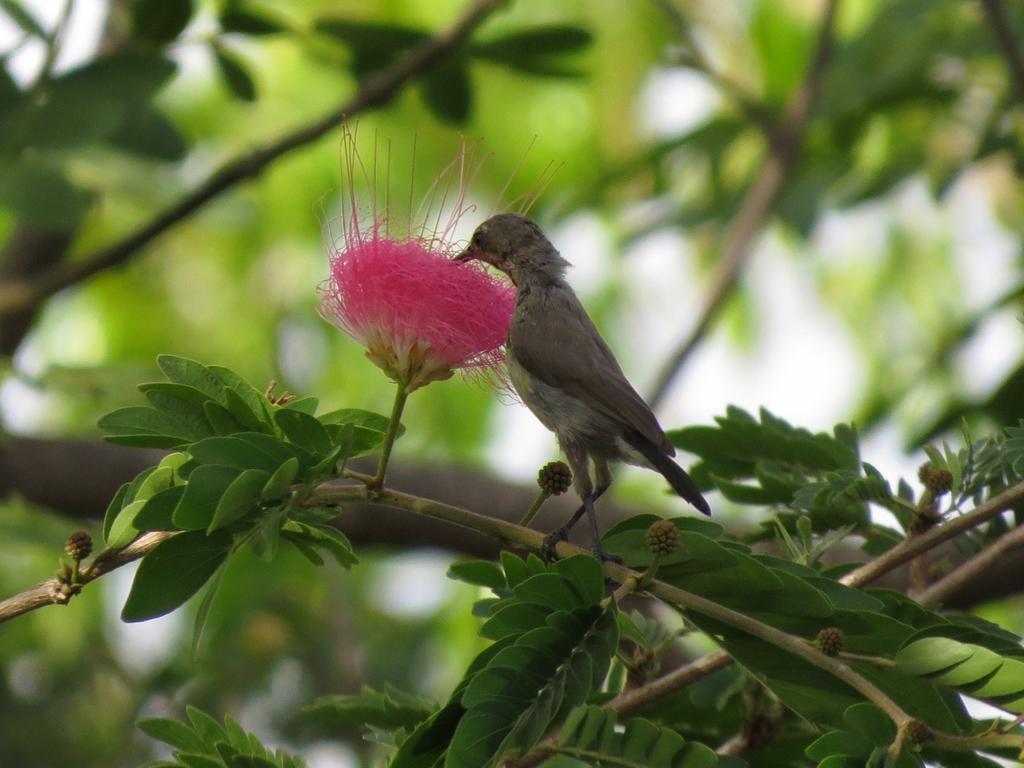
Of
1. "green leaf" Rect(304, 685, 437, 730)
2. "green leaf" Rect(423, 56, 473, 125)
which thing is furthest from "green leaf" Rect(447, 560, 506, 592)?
"green leaf" Rect(423, 56, 473, 125)

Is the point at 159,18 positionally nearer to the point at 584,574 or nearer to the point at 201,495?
the point at 201,495

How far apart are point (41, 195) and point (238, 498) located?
8.22ft

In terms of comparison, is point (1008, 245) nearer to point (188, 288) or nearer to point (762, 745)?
point (188, 288)

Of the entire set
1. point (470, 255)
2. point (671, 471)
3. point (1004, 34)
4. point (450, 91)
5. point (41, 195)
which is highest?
point (450, 91)

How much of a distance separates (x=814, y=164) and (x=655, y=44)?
2314mm

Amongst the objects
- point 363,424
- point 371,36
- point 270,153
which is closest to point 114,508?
point 363,424

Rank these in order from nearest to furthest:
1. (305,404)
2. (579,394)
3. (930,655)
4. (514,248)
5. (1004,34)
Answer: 1. (930,655)
2. (305,404)
3. (579,394)
4. (514,248)
5. (1004,34)

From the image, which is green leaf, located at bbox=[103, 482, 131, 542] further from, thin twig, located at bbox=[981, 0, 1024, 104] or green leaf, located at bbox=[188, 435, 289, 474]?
thin twig, located at bbox=[981, 0, 1024, 104]

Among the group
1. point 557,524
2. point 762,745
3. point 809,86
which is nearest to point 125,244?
point 557,524

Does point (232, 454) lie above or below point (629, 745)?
above

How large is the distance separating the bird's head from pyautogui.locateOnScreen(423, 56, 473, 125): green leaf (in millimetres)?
1764

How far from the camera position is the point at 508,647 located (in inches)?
87.7

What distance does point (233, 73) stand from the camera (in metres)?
5.17

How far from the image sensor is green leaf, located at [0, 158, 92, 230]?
432 cm
